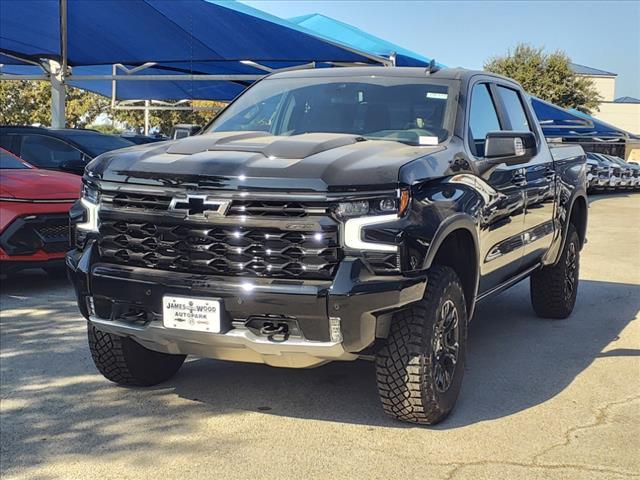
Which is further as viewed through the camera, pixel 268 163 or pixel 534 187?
pixel 534 187

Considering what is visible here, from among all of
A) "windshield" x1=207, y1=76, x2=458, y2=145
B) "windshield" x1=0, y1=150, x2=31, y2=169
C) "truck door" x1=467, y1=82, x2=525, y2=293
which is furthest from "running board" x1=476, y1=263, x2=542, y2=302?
"windshield" x1=0, y1=150, x2=31, y2=169

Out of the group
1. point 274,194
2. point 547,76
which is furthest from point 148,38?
point 547,76

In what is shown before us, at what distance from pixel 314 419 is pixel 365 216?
1316 millimetres

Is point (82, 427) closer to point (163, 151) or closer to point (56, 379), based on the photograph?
point (56, 379)

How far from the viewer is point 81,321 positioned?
627 centimetres

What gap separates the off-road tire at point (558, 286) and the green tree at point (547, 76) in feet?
110

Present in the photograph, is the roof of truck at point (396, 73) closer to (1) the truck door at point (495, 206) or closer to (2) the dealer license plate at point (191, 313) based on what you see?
(1) the truck door at point (495, 206)

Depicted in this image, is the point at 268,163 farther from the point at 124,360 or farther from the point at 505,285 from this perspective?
the point at 505,285

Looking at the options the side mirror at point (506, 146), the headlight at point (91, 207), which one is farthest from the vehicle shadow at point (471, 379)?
the side mirror at point (506, 146)

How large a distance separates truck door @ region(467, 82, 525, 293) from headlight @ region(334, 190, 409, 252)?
40.3 inches

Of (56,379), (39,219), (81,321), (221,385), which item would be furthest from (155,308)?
(39,219)

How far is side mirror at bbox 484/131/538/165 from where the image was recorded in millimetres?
4457

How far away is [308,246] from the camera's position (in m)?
3.47

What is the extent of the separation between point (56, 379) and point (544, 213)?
3.69m
